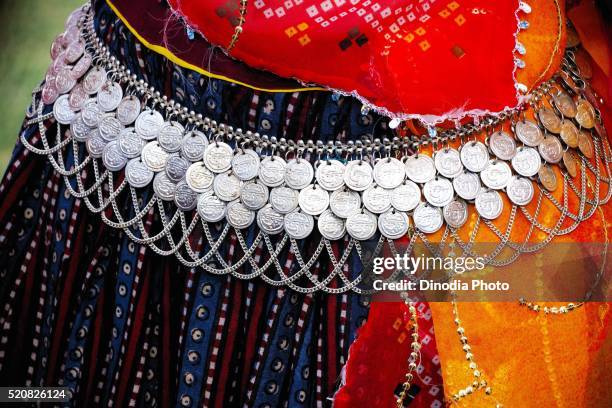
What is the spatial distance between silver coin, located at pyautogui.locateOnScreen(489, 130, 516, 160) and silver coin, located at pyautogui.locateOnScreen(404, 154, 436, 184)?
84 millimetres

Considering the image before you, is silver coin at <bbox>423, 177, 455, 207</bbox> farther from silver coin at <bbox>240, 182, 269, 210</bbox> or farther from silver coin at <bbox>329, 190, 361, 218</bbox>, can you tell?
silver coin at <bbox>240, 182, 269, 210</bbox>

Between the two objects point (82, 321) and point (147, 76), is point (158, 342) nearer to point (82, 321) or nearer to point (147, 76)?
point (82, 321)

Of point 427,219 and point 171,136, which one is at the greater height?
point 171,136

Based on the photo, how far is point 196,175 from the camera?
3.21 ft

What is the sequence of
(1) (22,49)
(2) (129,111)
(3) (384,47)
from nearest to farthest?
(3) (384,47), (2) (129,111), (1) (22,49)

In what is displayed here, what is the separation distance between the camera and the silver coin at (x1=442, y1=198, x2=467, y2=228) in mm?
941

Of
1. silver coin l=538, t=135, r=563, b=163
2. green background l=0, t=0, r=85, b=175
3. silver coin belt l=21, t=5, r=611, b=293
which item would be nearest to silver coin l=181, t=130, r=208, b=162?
silver coin belt l=21, t=5, r=611, b=293

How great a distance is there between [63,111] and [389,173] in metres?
0.48

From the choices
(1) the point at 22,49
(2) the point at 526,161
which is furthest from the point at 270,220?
(1) the point at 22,49

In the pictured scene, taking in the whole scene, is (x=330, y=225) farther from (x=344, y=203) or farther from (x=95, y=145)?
(x=95, y=145)

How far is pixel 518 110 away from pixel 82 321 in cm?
68

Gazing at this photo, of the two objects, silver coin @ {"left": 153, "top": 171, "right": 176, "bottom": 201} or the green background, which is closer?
silver coin @ {"left": 153, "top": 171, "right": 176, "bottom": 201}

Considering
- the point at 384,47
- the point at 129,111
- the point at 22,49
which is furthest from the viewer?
the point at 22,49

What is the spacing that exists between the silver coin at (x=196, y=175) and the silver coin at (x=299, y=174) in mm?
102
